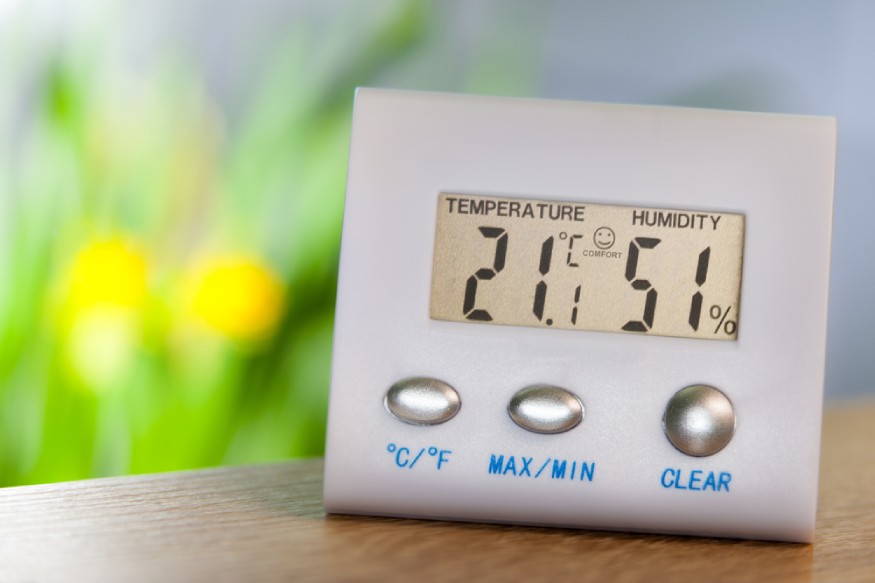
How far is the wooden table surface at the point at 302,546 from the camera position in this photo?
60 centimetres

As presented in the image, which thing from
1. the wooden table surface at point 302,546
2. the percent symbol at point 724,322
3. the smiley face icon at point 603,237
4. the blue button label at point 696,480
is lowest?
the wooden table surface at point 302,546

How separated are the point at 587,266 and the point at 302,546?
29 centimetres

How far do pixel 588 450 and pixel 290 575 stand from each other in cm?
25

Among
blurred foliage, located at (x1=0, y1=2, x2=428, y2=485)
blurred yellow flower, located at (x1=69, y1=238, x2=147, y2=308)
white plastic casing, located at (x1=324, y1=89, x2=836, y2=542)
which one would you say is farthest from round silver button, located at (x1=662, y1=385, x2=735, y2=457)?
blurred yellow flower, located at (x1=69, y1=238, x2=147, y2=308)

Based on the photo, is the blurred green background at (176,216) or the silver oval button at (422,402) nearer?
the silver oval button at (422,402)

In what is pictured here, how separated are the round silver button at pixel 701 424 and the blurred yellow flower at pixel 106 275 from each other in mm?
1419

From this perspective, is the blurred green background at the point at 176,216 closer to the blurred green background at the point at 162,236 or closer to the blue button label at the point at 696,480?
the blurred green background at the point at 162,236

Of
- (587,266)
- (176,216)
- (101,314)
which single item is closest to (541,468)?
(587,266)

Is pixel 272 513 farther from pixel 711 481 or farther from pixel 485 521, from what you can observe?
pixel 711 481

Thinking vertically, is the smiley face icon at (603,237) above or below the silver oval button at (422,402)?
above

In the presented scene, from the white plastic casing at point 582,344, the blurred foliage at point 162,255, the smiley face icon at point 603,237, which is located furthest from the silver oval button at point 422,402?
the blurred foliage at point 162,255

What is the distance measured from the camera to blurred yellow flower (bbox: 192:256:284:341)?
1979 mm

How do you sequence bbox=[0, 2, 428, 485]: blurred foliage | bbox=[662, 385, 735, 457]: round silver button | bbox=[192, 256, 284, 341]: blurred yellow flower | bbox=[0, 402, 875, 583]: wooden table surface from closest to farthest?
1. bbox=[0, 402, 875, 583]: wooden table surface
2. bbox=[662, 385, 735, 457]: round silver button
3. bbox=[0, 2, 428, 485]: blurred foliage
4. bbox=[192, 256, 284, 341]: blurred yellow flower

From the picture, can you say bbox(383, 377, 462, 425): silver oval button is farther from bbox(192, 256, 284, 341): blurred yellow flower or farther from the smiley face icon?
bbox(192, 256, 284, 341): blurred yellow flower
